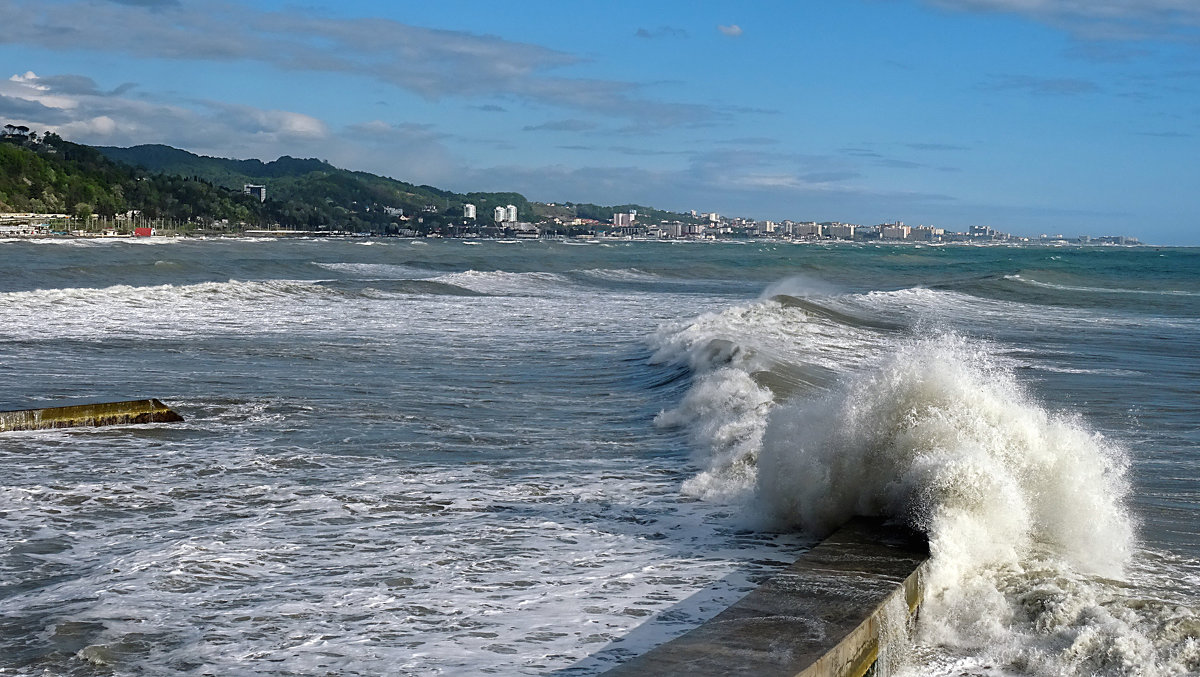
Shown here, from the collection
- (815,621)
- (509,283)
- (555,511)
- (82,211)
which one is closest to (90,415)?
(555,511)

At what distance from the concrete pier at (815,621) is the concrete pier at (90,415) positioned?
773cm

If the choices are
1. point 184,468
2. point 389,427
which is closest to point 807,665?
point 184,468

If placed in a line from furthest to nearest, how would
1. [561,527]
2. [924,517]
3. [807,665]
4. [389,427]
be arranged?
[389,427] → [561,527] → [924,517] → [807,665]

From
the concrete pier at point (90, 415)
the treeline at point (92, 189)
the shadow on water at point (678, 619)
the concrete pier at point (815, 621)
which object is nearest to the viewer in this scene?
the concrete pier at point (815, 621)

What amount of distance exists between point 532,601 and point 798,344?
15525mm

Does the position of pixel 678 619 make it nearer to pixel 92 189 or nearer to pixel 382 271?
pixel 382 271

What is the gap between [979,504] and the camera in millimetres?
6371

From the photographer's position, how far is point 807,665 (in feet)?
14.0

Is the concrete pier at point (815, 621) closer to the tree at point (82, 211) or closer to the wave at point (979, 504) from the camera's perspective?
the wave at point (979, 504)

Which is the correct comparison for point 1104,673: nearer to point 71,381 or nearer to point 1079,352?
point 71,381

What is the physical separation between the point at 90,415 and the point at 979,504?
863cm

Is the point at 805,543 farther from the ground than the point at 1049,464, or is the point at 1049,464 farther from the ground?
the point at 1049,464

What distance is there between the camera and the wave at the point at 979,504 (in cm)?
523

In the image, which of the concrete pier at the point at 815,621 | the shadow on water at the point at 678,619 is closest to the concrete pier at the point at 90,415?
the shadow on water at the point at 678,619
